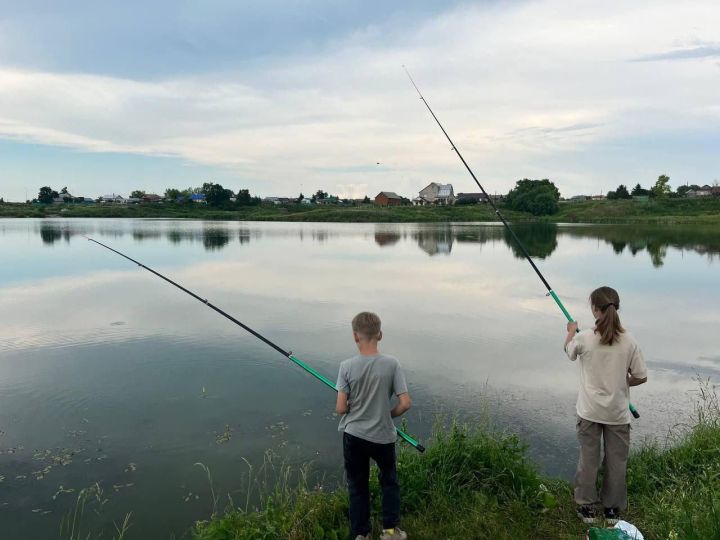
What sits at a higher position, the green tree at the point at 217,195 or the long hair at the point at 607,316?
the green tree at the point at 217,195

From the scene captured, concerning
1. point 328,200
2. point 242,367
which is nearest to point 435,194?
point 328,200

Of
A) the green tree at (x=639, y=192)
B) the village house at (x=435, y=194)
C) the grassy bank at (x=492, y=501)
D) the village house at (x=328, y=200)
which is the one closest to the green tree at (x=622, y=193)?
the green tree at (x=639, y=192)

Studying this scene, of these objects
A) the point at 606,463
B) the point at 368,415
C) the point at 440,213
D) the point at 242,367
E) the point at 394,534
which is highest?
the point at 440,213

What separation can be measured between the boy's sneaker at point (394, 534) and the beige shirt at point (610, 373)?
1.78 metres

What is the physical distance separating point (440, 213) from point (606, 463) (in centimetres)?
8675

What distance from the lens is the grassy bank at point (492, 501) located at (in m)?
3.92

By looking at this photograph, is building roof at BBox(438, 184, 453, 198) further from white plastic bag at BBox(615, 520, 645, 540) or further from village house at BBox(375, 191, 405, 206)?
white plastic bag at BBox(615, 520, 645, 540)

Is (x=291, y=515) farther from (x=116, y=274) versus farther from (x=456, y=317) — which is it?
(x=116, y=274)

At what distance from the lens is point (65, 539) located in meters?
4.78

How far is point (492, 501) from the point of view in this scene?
437cm

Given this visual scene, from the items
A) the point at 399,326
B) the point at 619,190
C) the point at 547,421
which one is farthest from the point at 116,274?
the point at 619,190

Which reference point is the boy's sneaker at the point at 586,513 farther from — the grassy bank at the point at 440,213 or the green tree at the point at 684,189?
the green tree at the point at 684,189

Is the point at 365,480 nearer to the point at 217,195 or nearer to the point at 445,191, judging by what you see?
the point at 217,195

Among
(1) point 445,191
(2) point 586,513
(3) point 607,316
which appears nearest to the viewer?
(3) point 607,316
